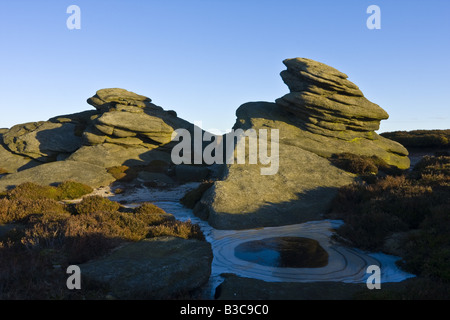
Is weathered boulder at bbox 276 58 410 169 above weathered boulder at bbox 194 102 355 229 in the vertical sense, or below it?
above

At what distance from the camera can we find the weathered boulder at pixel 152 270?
782 cm

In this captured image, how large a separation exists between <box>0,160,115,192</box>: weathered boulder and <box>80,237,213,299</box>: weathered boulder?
1679 centimetres

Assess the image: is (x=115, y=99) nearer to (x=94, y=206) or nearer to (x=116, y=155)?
(x=116, y=155)

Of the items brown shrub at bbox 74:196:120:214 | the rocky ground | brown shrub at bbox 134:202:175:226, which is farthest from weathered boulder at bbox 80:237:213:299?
brown shrub at bbox 74:196:120:214

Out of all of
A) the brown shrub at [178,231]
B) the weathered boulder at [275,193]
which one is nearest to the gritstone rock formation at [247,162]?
the weathered boulder at [275,193]

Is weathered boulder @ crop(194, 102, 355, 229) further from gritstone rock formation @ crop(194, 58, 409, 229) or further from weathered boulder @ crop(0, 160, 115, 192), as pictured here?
weathered boulder @ crop(0, 160, 115, 192)

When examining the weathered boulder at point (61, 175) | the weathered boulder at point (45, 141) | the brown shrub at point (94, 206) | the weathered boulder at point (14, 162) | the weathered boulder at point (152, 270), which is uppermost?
the weathered boulder at point (45, 141)

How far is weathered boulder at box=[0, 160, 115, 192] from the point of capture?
2454 centimetres

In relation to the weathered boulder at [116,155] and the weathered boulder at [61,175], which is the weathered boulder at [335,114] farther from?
the weathered boulder at [61,175]

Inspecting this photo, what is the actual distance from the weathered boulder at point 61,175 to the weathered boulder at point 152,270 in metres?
16.8

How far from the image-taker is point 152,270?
8.63 metres

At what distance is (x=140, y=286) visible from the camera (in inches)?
310

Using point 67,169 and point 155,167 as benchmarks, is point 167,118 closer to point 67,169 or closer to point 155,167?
point 155,167

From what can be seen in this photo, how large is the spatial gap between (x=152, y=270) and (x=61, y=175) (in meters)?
20.0
